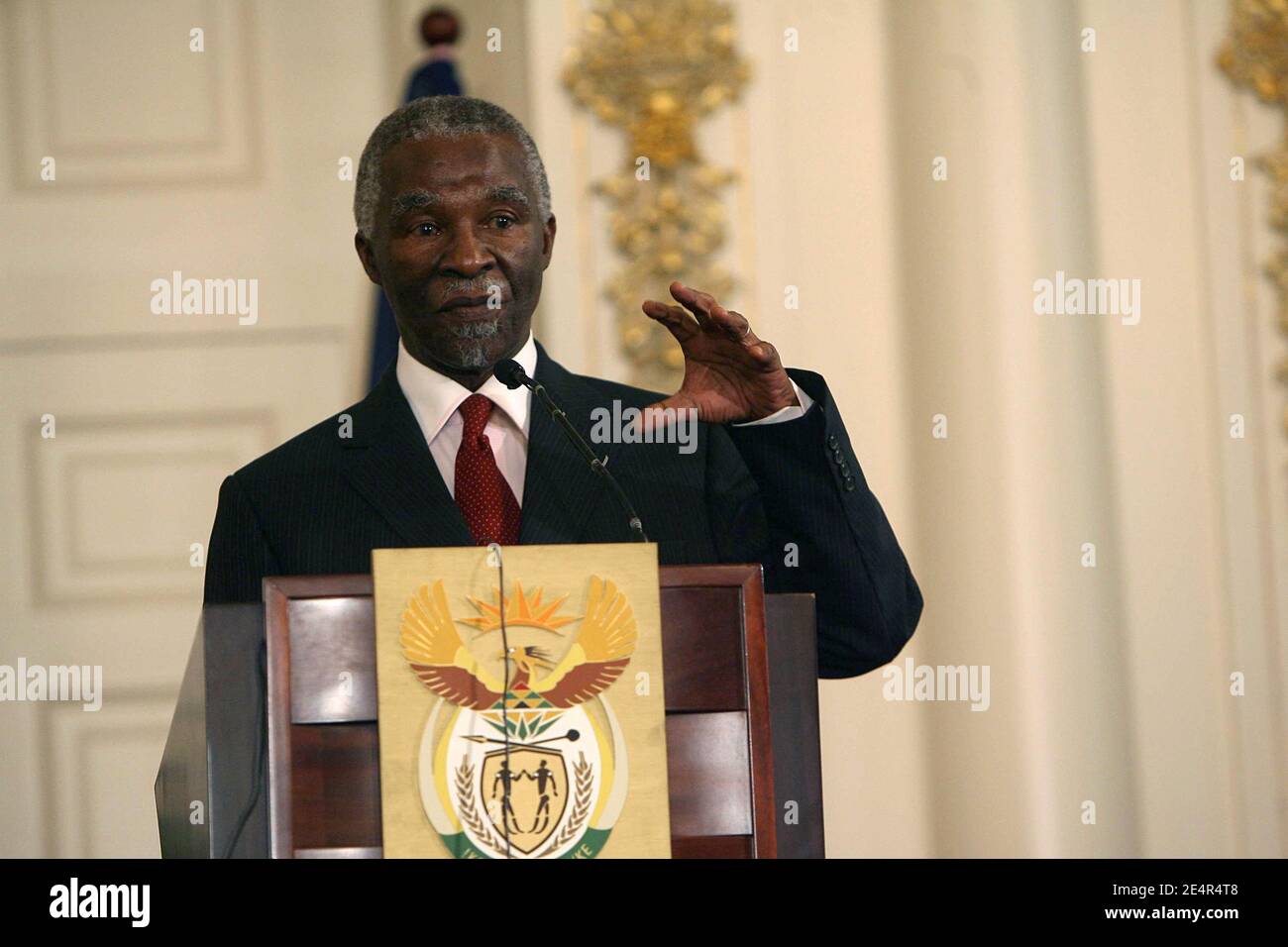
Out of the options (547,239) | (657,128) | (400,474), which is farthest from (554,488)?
(657,128)

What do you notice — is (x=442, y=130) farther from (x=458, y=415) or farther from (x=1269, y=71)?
(x=1269, y=71)

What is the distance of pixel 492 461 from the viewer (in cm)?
224

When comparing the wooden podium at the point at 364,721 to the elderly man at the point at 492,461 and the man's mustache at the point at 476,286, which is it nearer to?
the elderly man at the point at 492,461

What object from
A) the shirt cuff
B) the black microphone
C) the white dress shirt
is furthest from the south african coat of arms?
the white dress shirt

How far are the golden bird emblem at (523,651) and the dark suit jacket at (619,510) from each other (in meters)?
0.44

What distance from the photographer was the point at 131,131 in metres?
4.21

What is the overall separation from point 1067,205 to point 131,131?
2277 mm

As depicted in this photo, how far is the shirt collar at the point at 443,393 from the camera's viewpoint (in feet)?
7.54

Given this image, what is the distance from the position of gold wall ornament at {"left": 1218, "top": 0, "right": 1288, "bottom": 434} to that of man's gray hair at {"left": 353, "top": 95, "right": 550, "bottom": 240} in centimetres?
226

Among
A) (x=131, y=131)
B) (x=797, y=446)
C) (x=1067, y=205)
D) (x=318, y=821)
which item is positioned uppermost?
(x=131, y=131)

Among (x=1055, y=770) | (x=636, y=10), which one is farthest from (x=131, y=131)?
(x=1055, y=770)

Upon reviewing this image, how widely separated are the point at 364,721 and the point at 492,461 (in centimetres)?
62

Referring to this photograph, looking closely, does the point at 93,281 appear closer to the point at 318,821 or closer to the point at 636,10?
the point at 636,10
